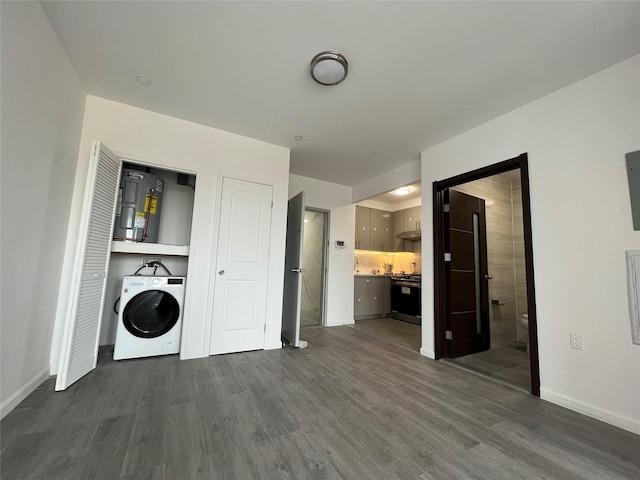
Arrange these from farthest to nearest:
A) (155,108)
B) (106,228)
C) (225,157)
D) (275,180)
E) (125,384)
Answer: (275,180)
(225,157)
(155,108)
(106,228)
(125,384)

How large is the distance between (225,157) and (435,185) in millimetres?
2537

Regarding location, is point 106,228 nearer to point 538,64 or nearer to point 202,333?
point 202,333

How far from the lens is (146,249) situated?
273 centimetres

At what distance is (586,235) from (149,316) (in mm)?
4009

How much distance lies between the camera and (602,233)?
1.86m

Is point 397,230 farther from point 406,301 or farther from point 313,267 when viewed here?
point 313,267

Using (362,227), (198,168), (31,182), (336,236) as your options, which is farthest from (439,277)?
(31,182)

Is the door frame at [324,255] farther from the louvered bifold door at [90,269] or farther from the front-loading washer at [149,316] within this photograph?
the louvered bifold door at [90,269]

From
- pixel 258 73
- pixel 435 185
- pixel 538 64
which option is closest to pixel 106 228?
pixel 258 73

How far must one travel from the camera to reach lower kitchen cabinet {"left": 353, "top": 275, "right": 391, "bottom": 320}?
5.11 metres

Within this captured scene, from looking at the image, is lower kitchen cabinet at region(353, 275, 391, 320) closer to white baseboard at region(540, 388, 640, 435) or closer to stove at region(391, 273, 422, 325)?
stove at region(391, 273, 422, 325)

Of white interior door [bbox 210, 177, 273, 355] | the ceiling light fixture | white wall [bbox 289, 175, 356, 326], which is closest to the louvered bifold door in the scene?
the ceiling light fixture

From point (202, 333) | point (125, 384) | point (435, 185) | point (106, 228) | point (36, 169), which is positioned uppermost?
point (435, 185)

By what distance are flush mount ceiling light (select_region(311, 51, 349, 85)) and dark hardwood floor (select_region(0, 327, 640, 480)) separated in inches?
97.6
